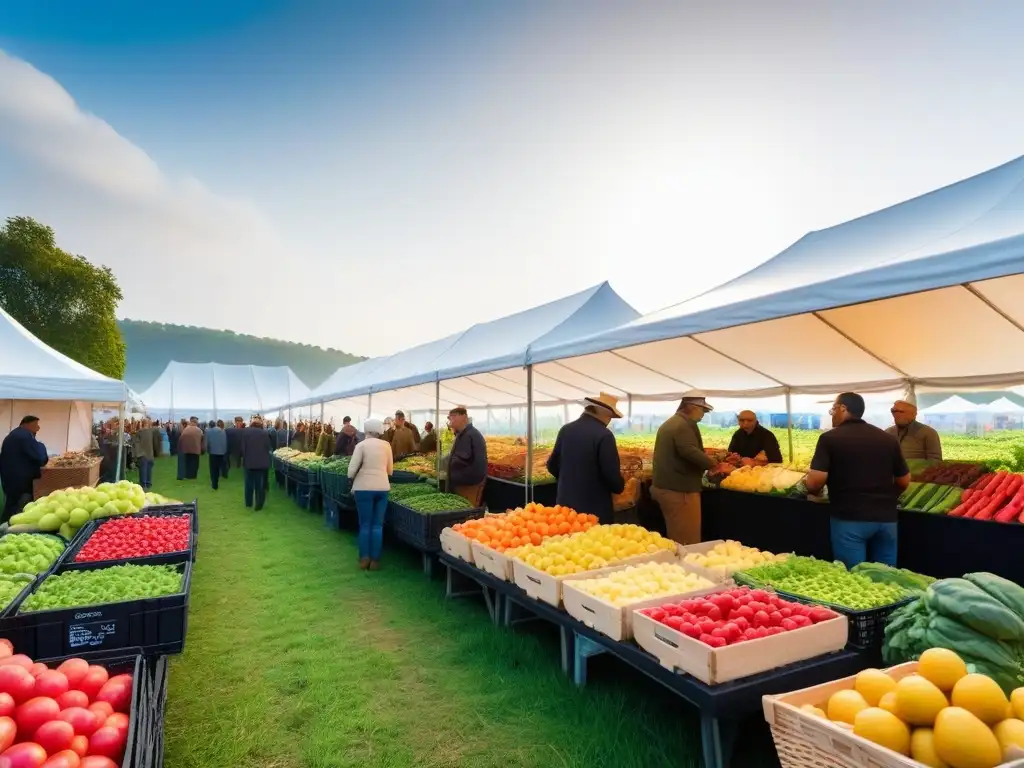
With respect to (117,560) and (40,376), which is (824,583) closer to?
(117,560)

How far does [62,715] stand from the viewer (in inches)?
77.3

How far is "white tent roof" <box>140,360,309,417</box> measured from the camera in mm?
31094

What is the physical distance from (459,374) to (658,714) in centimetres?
525

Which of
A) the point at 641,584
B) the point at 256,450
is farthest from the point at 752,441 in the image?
the point at 256,450

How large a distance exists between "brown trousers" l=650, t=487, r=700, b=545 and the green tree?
1204 inches

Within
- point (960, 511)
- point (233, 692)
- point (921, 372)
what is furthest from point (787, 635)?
point (921, 372)

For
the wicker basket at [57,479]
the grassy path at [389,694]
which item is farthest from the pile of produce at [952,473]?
the wicker basket at [57,479]

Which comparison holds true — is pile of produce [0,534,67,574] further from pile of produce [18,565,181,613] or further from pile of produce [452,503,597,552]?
pile of produce [452,503,597,552]

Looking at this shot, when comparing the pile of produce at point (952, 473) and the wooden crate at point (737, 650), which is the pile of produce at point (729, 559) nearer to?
the wooden crate at point (737, 650)

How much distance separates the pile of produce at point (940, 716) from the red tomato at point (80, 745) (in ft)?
7.94

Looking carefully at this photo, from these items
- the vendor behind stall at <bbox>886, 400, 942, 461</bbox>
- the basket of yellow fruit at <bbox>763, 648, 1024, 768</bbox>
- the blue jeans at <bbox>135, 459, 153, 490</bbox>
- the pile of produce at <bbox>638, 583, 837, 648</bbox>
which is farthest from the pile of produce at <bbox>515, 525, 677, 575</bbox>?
the blue jeans at <bbox>135, 459, 153, 490</bbox>

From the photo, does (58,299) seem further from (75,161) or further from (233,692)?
(233,692)

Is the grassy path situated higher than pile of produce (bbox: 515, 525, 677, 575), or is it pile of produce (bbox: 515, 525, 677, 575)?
pile of produce (bbox: 515, 525, 677, 575)

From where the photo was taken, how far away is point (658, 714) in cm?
324
